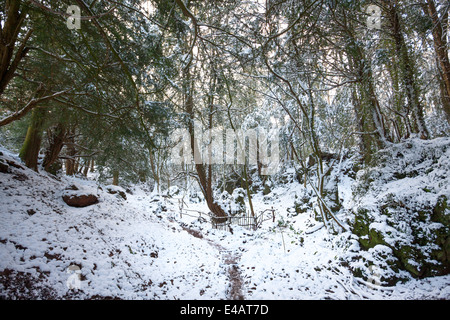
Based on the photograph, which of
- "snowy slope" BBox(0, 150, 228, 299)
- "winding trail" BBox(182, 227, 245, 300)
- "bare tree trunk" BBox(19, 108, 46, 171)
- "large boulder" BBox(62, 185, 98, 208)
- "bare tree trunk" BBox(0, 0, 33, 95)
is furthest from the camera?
"bare tree trunk" BBox(19, 108, 46, 171)

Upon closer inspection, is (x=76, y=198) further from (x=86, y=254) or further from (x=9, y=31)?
(x=9, y=31)

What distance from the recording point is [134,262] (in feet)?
12.9

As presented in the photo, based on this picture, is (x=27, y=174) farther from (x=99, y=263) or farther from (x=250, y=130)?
(x=250, y=130)

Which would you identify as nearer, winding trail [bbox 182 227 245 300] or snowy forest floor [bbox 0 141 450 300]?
snowy forest floor [bbox 0 141 450 300]

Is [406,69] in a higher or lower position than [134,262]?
higher

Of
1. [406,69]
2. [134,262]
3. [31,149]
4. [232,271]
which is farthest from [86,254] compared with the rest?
[406,69]

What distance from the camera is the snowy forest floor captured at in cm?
266

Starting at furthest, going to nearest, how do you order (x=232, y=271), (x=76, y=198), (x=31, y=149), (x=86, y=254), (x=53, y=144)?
1. (x=53, y=144)
2. (x=31, y=149)
3. (x=76, y=198)
4. (x=232, y=271)
5. (x=86, y=254)

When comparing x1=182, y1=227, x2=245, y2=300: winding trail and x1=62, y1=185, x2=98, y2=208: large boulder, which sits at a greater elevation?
x1=62, y1=185, x2=98, y2=208: large boulder

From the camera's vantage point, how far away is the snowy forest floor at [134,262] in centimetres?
266

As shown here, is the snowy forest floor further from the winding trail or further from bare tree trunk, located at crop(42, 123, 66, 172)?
bare tree trunk, located at crop(42, 123, 66, 172)

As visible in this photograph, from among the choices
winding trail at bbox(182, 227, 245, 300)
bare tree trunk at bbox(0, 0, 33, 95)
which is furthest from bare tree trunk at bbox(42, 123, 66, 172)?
winding trail at bbox(182, 227, 245, 300)

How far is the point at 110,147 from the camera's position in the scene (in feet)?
13.4

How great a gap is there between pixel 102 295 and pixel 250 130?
50.4 feet
